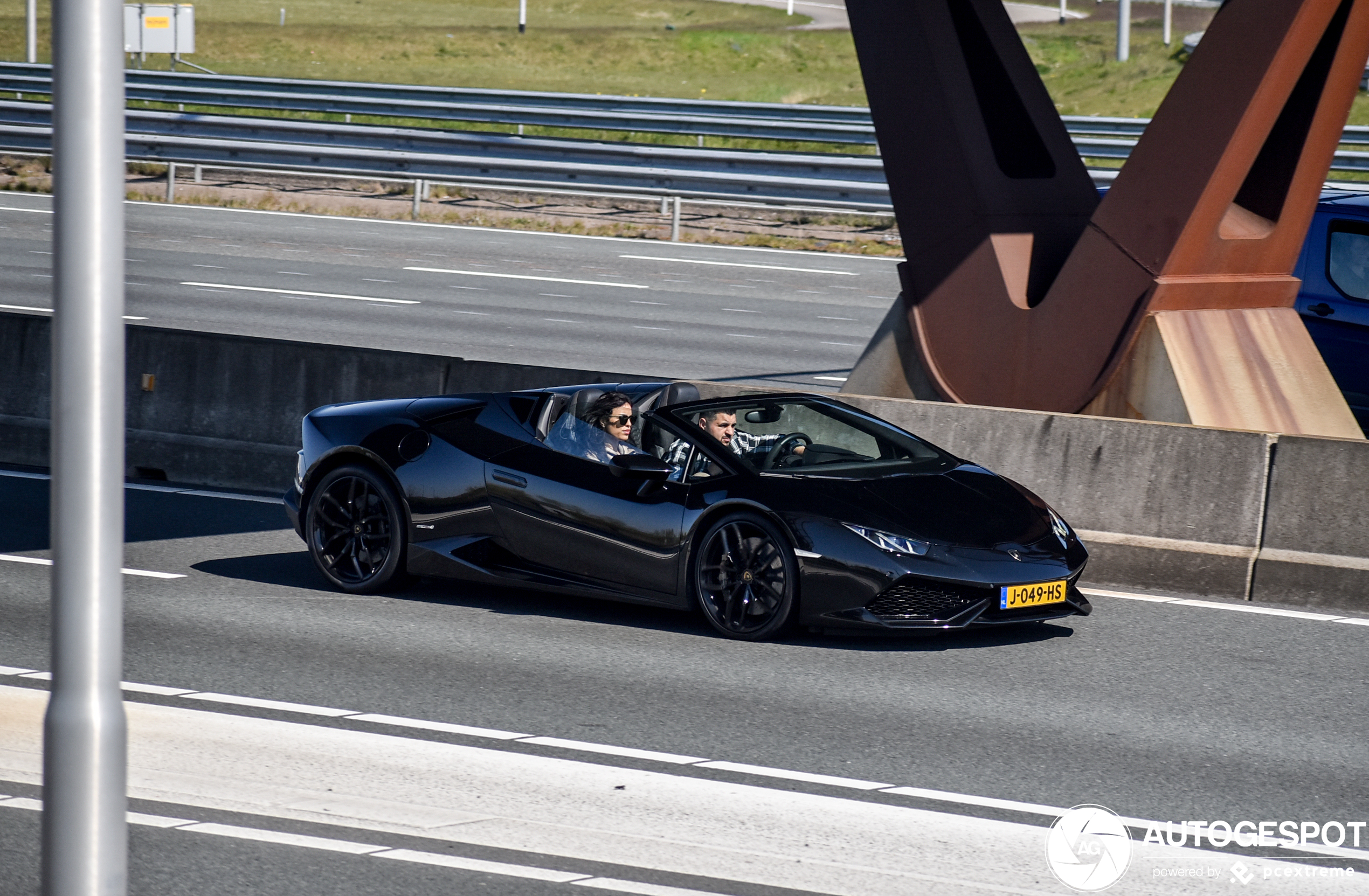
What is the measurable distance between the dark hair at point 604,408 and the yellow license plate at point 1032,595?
7.41 ft

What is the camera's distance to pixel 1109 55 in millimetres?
47656

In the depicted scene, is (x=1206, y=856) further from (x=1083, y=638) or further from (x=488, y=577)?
(x=488, y=577)

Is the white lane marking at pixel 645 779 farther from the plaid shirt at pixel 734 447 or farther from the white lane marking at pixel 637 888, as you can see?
the plaid shirt at pixel 734 447

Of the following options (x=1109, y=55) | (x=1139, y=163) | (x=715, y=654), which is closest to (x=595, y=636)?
(x=715, y=654)

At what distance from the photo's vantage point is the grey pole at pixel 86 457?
3.40 m

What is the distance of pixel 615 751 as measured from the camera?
21.4 ft

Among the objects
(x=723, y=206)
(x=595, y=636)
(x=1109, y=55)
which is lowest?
(x=595, y=636)

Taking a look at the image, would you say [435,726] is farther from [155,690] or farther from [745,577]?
[745,577]

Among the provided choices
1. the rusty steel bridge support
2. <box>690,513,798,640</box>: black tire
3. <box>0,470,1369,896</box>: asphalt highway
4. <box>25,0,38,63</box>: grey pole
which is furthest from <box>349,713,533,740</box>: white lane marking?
<box>25,0,38,63</box>: grey pole

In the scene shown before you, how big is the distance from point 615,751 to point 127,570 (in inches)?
175

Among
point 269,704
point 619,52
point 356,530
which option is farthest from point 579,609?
point 619,52

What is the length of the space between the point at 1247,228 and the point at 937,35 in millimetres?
2301

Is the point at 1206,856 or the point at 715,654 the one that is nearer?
the point at 1206,856

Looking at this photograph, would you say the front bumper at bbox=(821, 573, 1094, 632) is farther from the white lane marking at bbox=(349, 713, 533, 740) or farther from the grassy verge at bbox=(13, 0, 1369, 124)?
the grassy verge at bbox=(13, 0, 1369, 124)
